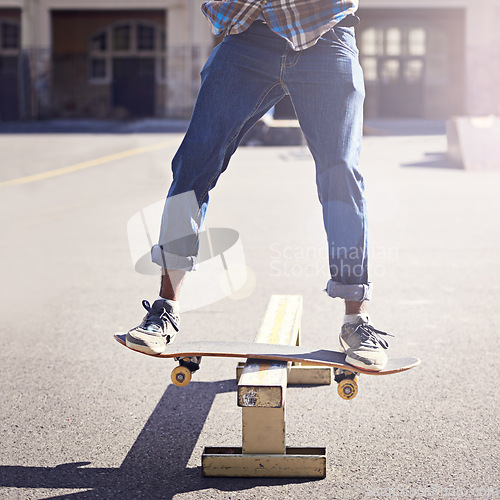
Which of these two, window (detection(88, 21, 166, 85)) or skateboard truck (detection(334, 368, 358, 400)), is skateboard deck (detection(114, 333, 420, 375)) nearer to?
skateboard truck (detection(334, 368, 358, 400))

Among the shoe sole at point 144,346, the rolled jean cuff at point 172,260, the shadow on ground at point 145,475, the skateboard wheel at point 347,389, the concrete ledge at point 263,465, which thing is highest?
the rolled jean cuff at point 172,260

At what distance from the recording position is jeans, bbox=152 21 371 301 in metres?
3.00

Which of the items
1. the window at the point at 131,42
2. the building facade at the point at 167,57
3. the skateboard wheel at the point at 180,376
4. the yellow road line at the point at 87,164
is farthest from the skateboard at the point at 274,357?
the window at the point at 131,42

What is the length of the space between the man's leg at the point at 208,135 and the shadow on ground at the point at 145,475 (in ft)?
1.16

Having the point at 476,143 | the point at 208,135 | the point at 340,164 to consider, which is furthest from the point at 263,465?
the point at 476,143

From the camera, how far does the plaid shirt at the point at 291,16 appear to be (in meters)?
2.97

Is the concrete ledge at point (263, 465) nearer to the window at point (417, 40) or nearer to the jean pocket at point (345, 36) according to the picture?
the jean pocket at point (345, 36)

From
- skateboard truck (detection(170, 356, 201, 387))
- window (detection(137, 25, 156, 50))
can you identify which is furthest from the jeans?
window (detection(137, 25, 156, 50))

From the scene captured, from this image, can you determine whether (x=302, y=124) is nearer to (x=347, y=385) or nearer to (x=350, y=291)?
(x=350, y=291)

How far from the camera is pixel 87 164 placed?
14766 mm

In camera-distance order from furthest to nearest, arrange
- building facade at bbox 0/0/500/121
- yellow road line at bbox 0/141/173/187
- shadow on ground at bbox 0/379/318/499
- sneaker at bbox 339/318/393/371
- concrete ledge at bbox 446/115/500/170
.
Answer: building facade at bbox 0/0/500/121 < concrete ledge at bbox 446/115/500/170 < yellow road line at bbox 0/141/173/187 < sneaker at bbox 339/318/393/371 < shadow on ground at bbox 0/379/318/499

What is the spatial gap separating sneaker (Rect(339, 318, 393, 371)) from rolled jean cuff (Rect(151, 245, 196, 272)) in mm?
617

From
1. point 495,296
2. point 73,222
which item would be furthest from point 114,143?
point 495,296

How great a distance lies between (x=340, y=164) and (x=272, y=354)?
718 mm
